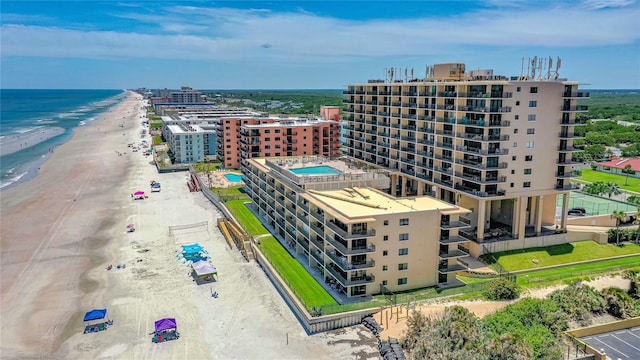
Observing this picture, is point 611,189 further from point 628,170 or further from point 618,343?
point 618,343

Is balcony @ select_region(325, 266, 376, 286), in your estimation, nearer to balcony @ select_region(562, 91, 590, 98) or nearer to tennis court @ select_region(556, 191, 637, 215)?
balcony @ select_region(562, 91, 590, 98)

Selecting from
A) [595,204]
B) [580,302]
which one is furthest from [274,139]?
[580,302]

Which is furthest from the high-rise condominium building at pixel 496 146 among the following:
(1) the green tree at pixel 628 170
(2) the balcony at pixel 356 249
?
(1) the green tree at pixel 628 170

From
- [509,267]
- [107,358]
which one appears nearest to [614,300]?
[509,267]

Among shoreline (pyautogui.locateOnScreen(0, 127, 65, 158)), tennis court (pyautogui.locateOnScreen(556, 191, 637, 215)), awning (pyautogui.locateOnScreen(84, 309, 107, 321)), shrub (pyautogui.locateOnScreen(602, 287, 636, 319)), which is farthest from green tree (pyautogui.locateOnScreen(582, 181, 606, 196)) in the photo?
shoreline (pyautogui.locateOnScreen(0, 127, 65, 158))

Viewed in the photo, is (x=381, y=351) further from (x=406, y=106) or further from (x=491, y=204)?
(x=406, y=106)

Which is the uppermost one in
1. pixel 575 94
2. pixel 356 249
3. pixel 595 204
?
pixel 575 94
